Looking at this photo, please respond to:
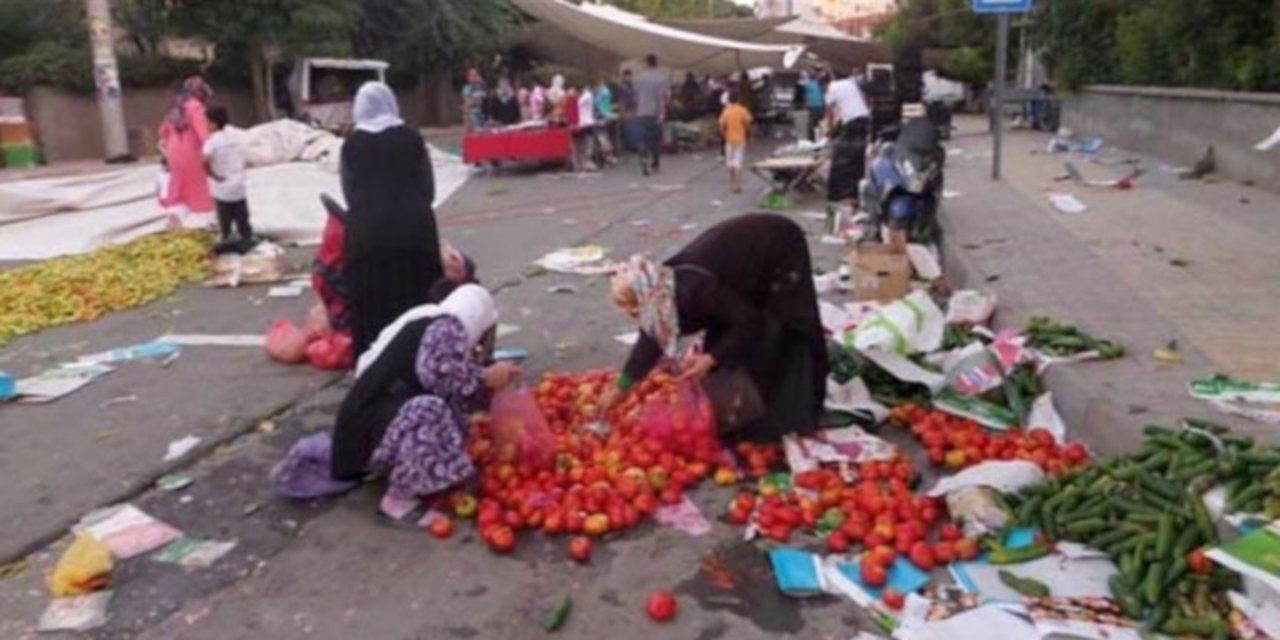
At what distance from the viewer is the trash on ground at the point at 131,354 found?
693 centimetres

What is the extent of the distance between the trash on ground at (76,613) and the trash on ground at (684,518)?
6.78ft

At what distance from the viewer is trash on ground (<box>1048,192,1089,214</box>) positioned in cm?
1086

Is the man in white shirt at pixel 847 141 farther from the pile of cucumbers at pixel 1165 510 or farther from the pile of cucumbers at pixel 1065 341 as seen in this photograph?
the pile of cucumbers at pixel 1165 510

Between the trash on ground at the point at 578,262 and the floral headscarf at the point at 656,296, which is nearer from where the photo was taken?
the floral headscarf at the point at 656,296

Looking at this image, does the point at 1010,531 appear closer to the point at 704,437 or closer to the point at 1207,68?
the point at 704,437

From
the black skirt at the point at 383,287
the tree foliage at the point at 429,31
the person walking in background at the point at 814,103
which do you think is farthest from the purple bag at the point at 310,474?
the tree foliage at the point at 429,31

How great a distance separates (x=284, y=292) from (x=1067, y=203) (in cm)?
794

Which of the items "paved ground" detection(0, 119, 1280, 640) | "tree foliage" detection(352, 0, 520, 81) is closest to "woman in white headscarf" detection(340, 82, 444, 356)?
"paved ground" detection(0, 119, 1280, 640)

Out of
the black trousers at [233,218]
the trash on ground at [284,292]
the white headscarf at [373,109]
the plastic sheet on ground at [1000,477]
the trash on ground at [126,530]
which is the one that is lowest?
the trash on ground at [126,530]

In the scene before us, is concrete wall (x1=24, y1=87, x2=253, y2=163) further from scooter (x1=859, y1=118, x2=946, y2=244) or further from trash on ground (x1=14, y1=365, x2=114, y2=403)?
scooter (x1=859, y1=118, x2=946, y2=244)

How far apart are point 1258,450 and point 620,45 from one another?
21224 millimetres

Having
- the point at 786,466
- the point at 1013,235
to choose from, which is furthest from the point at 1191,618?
the point at 1013,235

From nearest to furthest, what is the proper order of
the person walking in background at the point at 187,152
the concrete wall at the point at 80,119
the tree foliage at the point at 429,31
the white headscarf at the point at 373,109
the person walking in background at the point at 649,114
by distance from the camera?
the white headscarf at the point at 373,109 → the person walking in background at the point at 187,152 → the person walking in background at the point at 649,114 → the concrete wall at the point at 80,119 → the tree foliage at the point at 429,31

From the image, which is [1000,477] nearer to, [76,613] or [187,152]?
[76,613]
